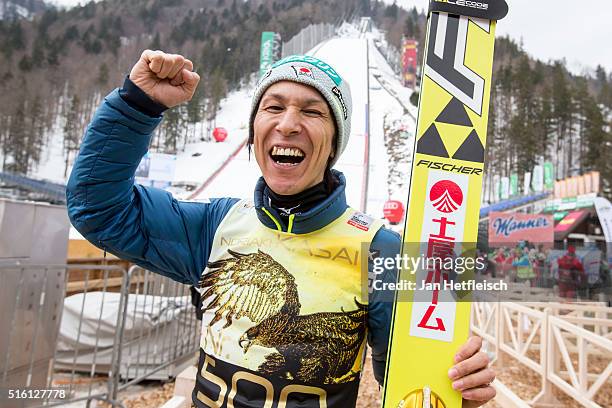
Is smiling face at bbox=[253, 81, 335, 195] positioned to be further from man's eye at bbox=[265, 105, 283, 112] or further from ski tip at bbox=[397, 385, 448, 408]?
ski tip at bbox=[397, 385, 448, 408]

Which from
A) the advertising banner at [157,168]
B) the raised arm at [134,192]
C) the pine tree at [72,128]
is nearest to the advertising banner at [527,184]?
the advertising banner at [157,168]

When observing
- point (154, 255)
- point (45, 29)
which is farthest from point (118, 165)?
point (45, 29)

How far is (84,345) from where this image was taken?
3855mm

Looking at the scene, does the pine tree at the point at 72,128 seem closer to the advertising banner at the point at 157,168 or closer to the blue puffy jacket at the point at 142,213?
the advertising banner at the point at 157,168

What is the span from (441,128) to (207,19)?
225ft

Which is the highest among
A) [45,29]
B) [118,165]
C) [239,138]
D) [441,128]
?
[45,29]

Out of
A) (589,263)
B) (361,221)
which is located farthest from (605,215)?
(361,221)

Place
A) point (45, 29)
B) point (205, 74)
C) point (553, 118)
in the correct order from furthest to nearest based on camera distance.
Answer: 1. point (45, 29)
2. point (205, 74)
3. point (553, 118)

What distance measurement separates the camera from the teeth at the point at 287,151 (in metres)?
1.10

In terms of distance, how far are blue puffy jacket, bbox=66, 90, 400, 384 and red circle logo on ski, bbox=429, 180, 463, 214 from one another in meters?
0.15

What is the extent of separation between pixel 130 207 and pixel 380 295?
737mm

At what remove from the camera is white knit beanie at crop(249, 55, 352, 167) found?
44.8 inches

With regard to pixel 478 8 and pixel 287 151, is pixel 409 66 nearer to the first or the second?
pixel 478 8

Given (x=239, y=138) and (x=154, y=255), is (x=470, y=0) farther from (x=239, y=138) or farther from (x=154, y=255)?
(x=239, y=138)
